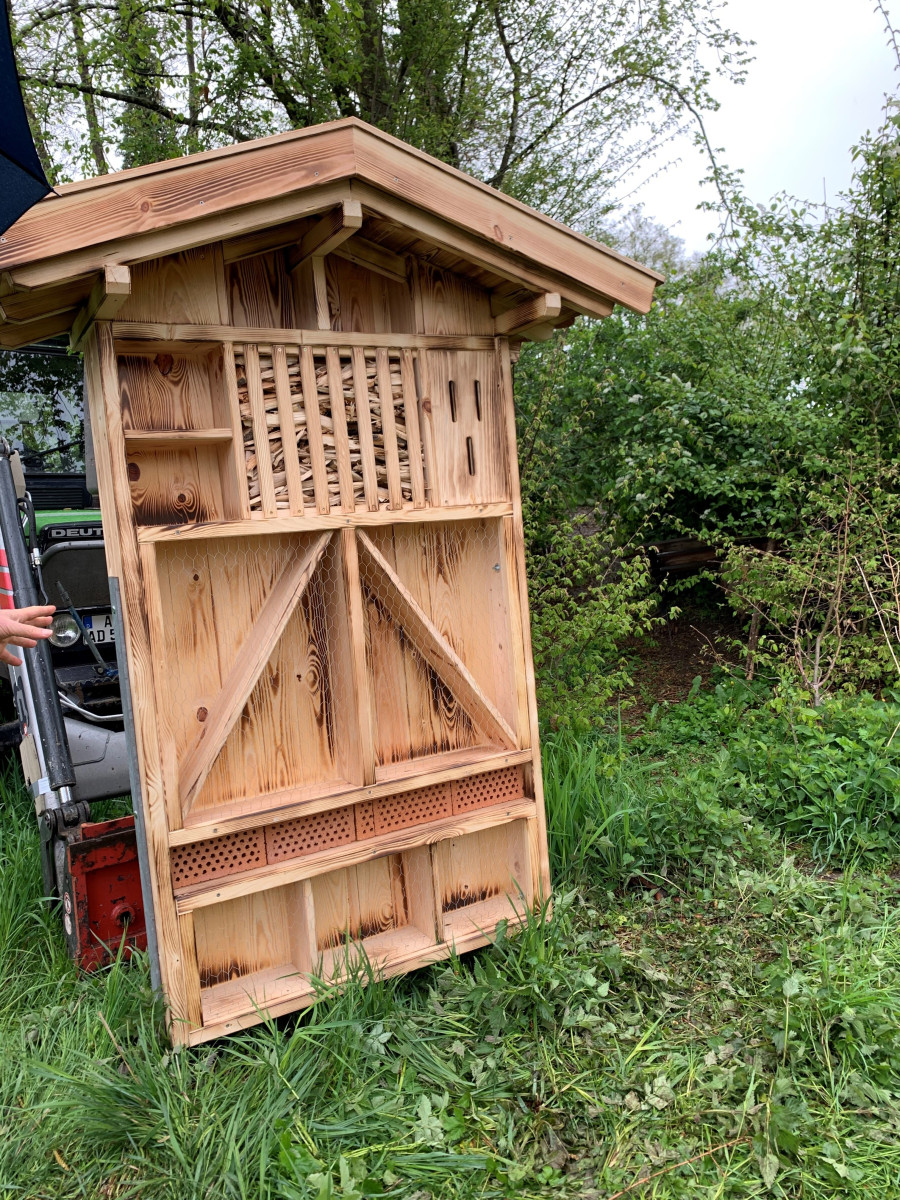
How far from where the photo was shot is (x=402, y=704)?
337 centimetres

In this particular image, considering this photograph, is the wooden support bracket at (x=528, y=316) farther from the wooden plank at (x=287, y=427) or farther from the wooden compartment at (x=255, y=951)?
the wooden compartment at (x=255, y=951)

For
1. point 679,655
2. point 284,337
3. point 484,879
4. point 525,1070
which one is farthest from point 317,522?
point 679,655

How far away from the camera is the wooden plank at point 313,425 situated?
3000 mm

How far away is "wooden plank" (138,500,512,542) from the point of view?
2.73m

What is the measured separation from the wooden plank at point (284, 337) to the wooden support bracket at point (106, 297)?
0.22ft

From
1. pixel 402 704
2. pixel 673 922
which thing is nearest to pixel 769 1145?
pixel 673 922

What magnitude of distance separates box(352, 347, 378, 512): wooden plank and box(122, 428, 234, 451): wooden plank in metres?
0.48

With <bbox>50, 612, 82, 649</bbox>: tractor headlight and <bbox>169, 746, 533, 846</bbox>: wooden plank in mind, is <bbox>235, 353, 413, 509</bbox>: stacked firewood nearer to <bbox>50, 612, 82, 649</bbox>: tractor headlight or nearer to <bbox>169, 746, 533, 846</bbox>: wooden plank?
<bbox>169, 746, 533, 846</bbox>: wooden plank

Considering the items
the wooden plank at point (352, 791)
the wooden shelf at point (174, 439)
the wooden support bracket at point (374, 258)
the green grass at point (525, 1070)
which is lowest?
the green grass at point (525, 1070)

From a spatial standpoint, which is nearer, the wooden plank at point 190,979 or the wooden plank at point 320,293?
the wooden plank at point 190,979

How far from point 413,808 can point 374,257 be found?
2032mm

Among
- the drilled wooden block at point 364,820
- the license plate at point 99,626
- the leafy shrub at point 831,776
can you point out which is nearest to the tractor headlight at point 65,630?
the license plate at point 99,626

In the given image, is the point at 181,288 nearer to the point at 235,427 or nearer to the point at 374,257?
the point at 235,427

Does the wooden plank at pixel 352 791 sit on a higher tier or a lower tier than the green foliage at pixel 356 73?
lower
